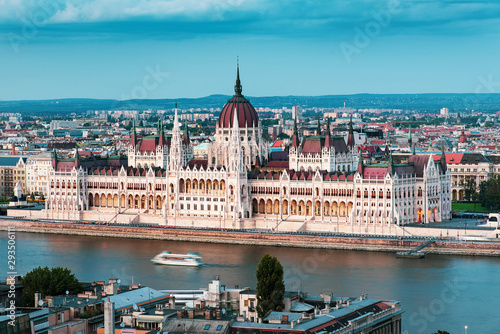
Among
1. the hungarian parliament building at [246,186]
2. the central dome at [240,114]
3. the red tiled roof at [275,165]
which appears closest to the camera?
the hungarian parliament building at [246,186]

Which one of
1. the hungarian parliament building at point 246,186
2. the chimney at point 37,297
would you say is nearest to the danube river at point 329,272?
the hungarian parliament building at point 246,186

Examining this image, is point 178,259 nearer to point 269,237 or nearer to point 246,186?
point 269,237

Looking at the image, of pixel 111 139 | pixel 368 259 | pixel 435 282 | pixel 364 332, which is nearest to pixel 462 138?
pixel 111 139

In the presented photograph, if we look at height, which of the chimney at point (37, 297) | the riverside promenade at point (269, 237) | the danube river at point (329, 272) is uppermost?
the riverside promenade at point (269, 237)

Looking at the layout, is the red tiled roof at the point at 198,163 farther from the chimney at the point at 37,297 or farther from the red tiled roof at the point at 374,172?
the chimney at the point at 37,297

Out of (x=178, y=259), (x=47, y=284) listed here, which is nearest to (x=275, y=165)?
(x=178, y=259)

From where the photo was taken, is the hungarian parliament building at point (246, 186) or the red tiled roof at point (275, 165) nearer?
the hungarian parliament building at point (246, 186)

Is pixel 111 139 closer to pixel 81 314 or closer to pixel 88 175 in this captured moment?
pixel 88 175
